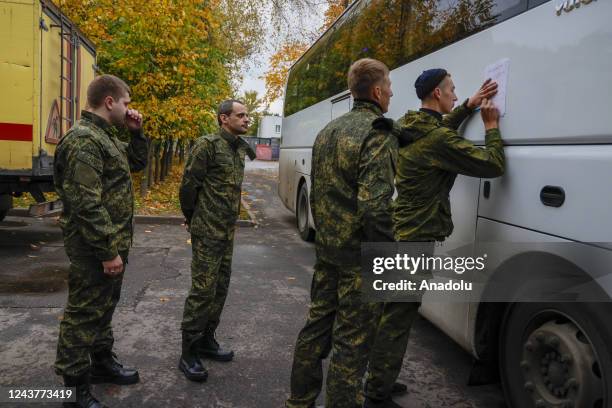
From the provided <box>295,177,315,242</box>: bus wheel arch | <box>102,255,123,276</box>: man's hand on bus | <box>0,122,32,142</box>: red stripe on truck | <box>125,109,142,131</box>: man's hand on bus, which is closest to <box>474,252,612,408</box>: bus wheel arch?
<box>102,255,123,276</box>: man's hand on bus

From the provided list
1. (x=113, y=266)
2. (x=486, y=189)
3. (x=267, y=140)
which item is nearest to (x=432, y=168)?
(x=486, y=189)

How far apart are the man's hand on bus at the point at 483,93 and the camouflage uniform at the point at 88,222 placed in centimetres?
212

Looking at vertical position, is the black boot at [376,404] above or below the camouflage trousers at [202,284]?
below

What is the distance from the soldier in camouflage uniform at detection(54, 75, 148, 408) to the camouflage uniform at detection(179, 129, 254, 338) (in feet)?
1.60

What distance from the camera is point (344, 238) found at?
103 inches

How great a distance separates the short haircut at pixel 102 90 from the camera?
9.88 ft

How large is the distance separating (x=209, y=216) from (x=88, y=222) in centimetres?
93

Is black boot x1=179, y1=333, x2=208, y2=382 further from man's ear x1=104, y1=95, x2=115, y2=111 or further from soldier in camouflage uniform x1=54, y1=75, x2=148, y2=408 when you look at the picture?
man's ear x1=104, y1=95, x2=115, y2=111

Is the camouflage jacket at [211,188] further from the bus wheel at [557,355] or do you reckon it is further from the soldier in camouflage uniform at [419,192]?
the bus wheel at [557,355]

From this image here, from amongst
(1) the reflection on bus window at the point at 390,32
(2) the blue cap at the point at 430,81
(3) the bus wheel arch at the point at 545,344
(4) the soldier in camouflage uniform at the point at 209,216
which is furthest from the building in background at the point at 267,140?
(3) the bus wheel arch at the point at 545,344

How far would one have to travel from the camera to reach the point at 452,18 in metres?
3.80

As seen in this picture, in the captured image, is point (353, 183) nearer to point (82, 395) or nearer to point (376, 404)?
point (376, 404)

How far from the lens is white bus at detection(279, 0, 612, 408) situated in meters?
2.24

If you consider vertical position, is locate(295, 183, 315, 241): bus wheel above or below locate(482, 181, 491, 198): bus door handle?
below
